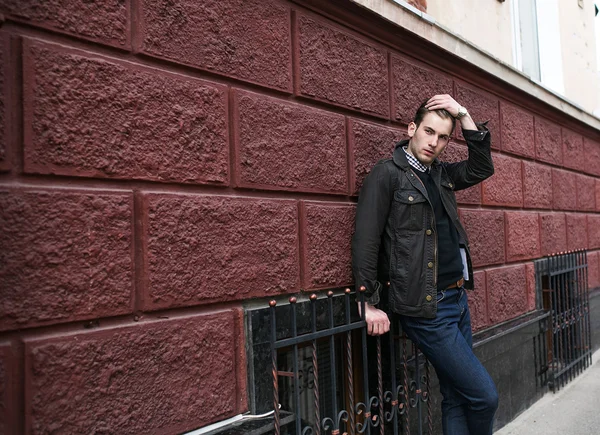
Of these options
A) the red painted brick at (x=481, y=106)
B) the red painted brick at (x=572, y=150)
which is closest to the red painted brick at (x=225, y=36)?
the red painted brick at (x=481, y=106)

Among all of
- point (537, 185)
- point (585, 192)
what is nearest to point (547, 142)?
point (537, 185)

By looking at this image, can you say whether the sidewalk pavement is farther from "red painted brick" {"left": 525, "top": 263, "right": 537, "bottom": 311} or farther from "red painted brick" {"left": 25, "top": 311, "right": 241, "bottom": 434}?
"red painted brick" {"left": 25, "top": 311, "right": 241, "bottom": 434}

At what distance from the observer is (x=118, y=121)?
6.97 feet

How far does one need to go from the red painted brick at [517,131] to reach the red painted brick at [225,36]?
297cm

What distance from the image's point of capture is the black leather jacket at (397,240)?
9.66ft

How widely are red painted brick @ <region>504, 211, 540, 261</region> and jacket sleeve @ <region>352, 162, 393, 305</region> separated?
2.45m

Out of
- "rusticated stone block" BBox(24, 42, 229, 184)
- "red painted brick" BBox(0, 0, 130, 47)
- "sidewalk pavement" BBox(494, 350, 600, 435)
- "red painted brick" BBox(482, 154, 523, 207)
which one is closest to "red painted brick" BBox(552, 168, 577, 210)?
"red painted brick" BBox(482, 154, 523, 207)

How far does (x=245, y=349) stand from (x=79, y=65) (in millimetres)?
1369

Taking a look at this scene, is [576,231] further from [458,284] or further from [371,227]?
[371,227]

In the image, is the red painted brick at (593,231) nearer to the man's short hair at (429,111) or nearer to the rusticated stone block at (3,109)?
the man's short hair at (429,111)

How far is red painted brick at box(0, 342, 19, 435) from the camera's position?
1753 millimetres

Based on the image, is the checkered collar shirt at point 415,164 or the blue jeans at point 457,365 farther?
the checkered collar shirt at point 415,164

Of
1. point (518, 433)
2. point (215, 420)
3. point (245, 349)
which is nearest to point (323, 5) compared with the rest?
point (245, 349)

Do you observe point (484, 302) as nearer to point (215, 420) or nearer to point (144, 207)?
point (215, 420)
